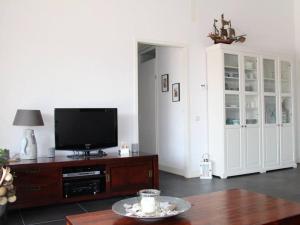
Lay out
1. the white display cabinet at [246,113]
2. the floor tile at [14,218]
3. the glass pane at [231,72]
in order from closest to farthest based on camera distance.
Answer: the floor tile at [14,218]
the white display cabinet at [246,113]
the glass pane at [231,72]

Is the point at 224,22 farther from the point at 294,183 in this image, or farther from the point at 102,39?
the point at 294,183

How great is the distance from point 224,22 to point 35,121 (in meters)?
3.74

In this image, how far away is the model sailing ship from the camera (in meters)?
5.38

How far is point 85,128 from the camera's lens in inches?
162

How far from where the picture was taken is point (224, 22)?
5.54 m

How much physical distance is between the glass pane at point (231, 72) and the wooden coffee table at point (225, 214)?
3.30 m

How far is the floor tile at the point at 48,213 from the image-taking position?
3.23 meters

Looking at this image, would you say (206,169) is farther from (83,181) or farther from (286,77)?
(286,77)

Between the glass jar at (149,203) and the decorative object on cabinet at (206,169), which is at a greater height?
the glass jar at (149,203)

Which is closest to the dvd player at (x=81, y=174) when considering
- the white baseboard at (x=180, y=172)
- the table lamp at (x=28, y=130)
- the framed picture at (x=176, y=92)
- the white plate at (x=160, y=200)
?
the table lamp at (x=28, y=130)

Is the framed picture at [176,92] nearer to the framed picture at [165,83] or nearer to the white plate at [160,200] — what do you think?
the framed picture at [165,83]

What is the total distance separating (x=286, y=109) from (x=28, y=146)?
16.3 feet

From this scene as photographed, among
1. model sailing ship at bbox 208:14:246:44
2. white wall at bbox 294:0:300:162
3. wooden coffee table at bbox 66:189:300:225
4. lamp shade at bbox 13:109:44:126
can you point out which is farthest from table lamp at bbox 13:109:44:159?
white wall at bbox 294:0:300:162

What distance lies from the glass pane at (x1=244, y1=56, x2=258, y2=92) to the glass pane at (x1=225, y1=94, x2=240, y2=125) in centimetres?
39
